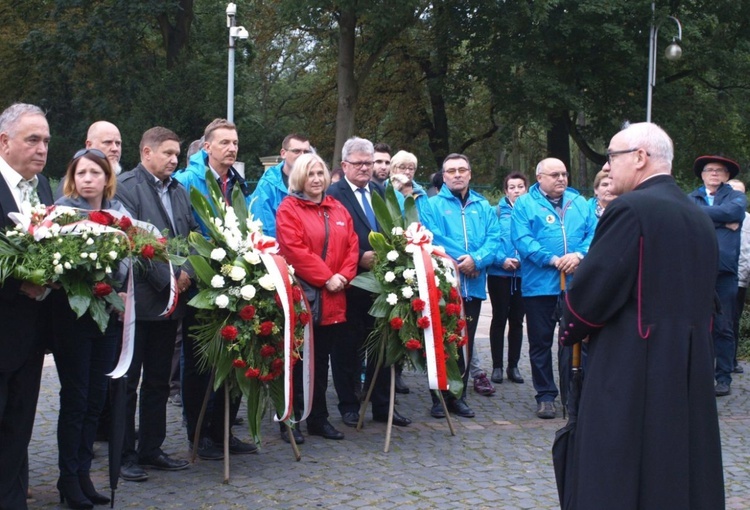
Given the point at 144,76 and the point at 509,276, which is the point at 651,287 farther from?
the point at 144,76

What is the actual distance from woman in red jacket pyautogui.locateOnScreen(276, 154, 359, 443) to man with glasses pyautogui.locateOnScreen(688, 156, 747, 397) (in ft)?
13.1

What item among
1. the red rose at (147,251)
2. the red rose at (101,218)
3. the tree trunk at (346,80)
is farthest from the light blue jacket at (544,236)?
the tree trunk at (346,80)

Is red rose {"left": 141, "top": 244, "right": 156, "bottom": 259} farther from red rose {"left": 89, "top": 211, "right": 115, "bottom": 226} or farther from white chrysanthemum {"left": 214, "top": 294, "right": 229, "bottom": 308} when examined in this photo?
white chrysanthemum {"left": 214, "top": 294, "right": 229, "bottom": 308}

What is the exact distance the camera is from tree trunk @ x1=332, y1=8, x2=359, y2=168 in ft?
82.2

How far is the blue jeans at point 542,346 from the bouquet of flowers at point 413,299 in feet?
3.48

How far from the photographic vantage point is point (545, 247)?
8.18 meters

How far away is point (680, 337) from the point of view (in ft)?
13.8

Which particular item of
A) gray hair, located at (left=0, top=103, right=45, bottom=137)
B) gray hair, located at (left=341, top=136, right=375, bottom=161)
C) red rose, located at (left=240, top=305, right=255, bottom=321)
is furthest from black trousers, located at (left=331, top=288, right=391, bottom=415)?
gray hair, located at (left=0, top=103, right=45, bottom=137)

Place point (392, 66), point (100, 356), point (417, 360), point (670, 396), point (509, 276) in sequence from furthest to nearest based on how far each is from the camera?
point (392, 66)
point (509, 276)
point (417, 360)
point (100, 356)
point (670, 396)

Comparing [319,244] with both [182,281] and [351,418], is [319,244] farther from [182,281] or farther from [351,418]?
[351,418]

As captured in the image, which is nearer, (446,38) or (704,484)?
(704,484)

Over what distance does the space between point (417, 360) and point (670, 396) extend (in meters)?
3.10

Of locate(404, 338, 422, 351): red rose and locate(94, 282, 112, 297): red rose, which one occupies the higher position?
locate(94, 282, 112, 297): red rose

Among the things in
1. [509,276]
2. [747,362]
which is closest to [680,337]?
[509,276]
